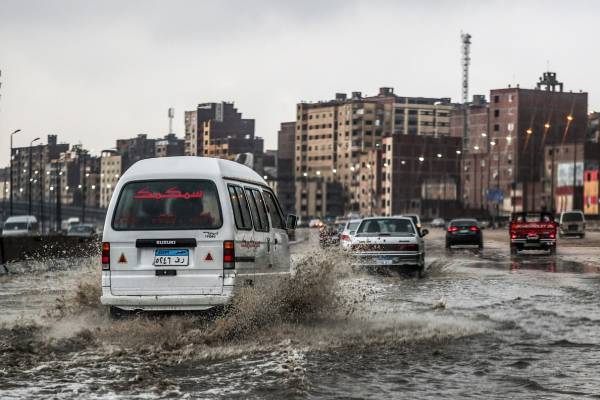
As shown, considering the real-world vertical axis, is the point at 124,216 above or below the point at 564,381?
above

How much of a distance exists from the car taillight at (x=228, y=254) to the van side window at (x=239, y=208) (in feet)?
1.04

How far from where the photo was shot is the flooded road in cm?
917

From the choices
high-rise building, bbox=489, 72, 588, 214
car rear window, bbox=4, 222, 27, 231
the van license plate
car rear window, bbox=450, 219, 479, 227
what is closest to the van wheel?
the van license plate

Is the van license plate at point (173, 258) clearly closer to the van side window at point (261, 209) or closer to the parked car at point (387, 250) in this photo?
the van side window at point (261, 209)

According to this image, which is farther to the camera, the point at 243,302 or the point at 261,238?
the point at 261,238

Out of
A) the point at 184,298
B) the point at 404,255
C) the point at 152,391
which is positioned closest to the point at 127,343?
the point at 184,298

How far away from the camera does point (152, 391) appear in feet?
29.1

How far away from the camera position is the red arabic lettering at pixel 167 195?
12672 millimetres

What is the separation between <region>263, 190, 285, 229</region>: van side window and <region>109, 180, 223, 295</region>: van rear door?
7.99 feet

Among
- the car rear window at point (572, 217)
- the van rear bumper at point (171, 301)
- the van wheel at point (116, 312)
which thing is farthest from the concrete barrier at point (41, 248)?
the car rear window at point (572, 217)

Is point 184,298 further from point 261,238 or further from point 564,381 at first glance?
point 564,381

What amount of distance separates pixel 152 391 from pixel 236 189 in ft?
15.7

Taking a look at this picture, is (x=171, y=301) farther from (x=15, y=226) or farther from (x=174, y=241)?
(x=15, y=226)

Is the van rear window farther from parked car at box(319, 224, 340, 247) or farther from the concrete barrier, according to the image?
the concrete barrier
